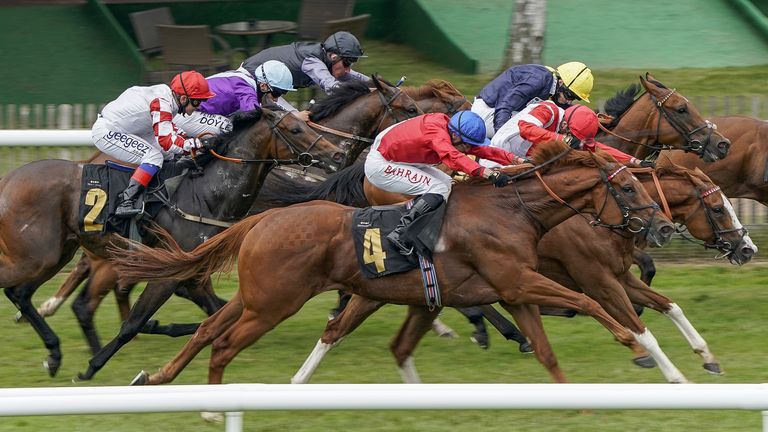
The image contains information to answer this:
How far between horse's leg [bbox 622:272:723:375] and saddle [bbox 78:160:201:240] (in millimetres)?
2755

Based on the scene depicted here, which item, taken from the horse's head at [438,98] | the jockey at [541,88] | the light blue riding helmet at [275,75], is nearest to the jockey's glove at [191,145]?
the light blue riding helmet at [275,75]

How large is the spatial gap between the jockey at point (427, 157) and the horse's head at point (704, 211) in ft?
3.30

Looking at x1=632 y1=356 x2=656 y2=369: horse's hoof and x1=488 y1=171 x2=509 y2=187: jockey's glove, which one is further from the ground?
x1=488 y1=171 x2=509 y2=187: jockey's glove

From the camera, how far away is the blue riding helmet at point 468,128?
6695 mm

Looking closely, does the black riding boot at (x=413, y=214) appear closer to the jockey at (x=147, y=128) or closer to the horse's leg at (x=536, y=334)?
the horse's leg at (x=536, y=334)

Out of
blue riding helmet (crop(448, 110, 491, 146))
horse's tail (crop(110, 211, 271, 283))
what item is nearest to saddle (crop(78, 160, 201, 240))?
horse's tail (crop(110, 211, 271, 283))

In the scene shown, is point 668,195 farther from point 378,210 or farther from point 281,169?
point 281,169

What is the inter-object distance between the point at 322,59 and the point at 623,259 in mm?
3055

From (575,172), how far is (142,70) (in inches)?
305

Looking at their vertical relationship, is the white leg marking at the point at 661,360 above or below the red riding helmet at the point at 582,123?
below

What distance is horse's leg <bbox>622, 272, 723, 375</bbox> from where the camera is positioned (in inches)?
282

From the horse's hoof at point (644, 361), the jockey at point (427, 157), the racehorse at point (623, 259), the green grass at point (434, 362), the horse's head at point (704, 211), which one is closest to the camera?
the green grass at point (434, 362)

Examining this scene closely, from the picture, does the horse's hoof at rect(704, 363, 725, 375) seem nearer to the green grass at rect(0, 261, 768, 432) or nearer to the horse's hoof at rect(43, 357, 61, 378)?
the green grass at rect(0, 261, 768, 432)

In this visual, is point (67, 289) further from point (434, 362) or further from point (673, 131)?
point (673, 131)
